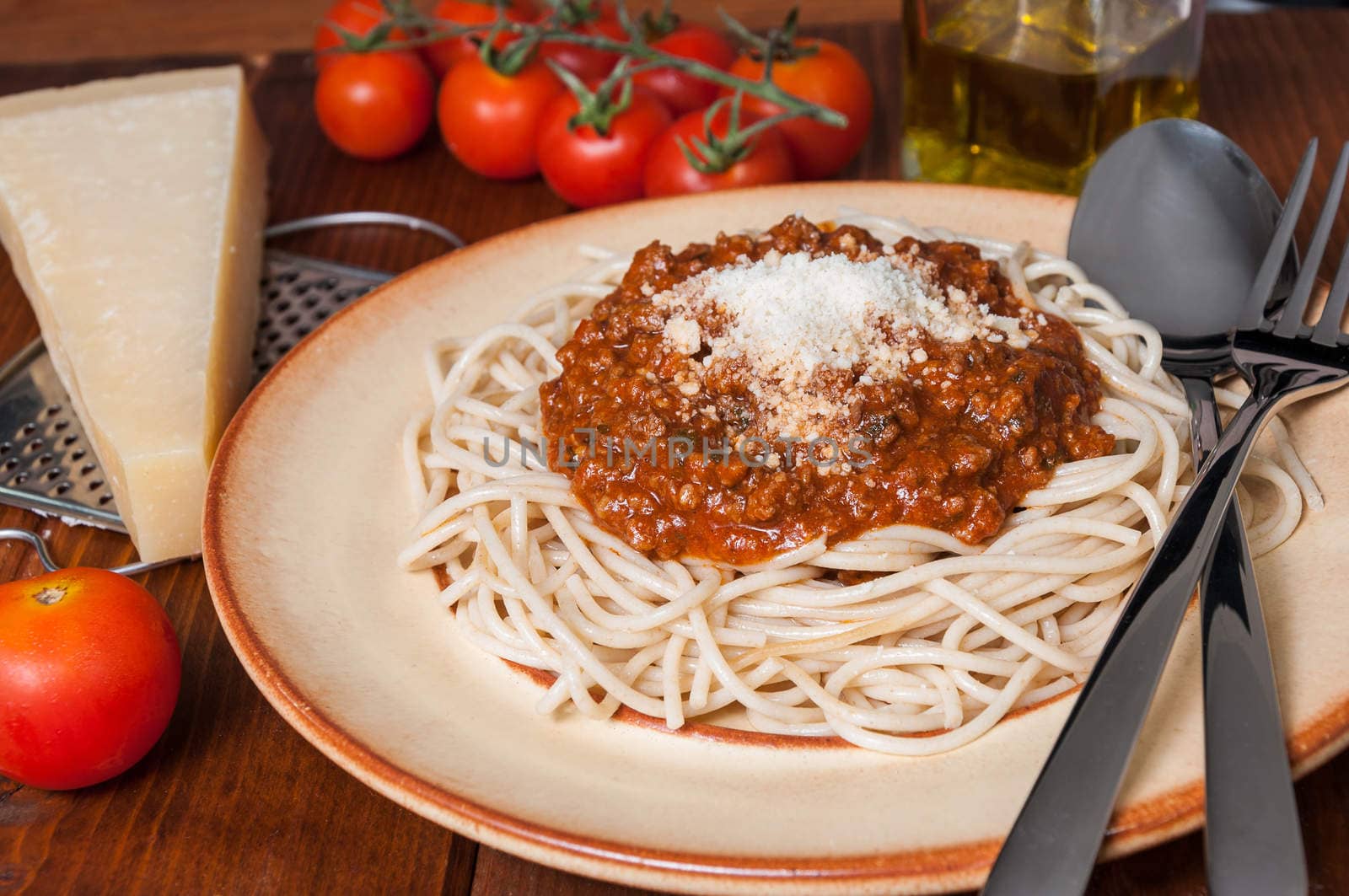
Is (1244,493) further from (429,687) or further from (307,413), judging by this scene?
(307,413)

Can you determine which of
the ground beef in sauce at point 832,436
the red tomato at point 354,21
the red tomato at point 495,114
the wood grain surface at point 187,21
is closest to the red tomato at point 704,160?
the red tomato at point 495,114

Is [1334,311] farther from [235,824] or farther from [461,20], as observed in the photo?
[461,20]

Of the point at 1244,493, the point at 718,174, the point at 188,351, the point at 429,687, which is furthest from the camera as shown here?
the point at 718,174

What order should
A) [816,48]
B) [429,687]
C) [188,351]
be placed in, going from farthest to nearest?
[816,48]
[188,351]
[429,687]

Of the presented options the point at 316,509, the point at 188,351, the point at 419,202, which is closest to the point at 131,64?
the point at 419,202

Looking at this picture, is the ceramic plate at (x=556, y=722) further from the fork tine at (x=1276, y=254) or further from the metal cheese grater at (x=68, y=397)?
the metal cheese grater at (x=68, y=397)

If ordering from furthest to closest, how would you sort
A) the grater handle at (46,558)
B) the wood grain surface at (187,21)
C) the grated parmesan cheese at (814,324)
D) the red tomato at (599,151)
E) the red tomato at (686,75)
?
the wood grain surface at (187,21)
the red tomato at (686,75)
the red tomato at (599,151)
the grater handle at (46,558)
the grated parmesan cheese at (814,324)

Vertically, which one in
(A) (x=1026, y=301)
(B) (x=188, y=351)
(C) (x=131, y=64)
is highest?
(A) (x=1026, y=301)
